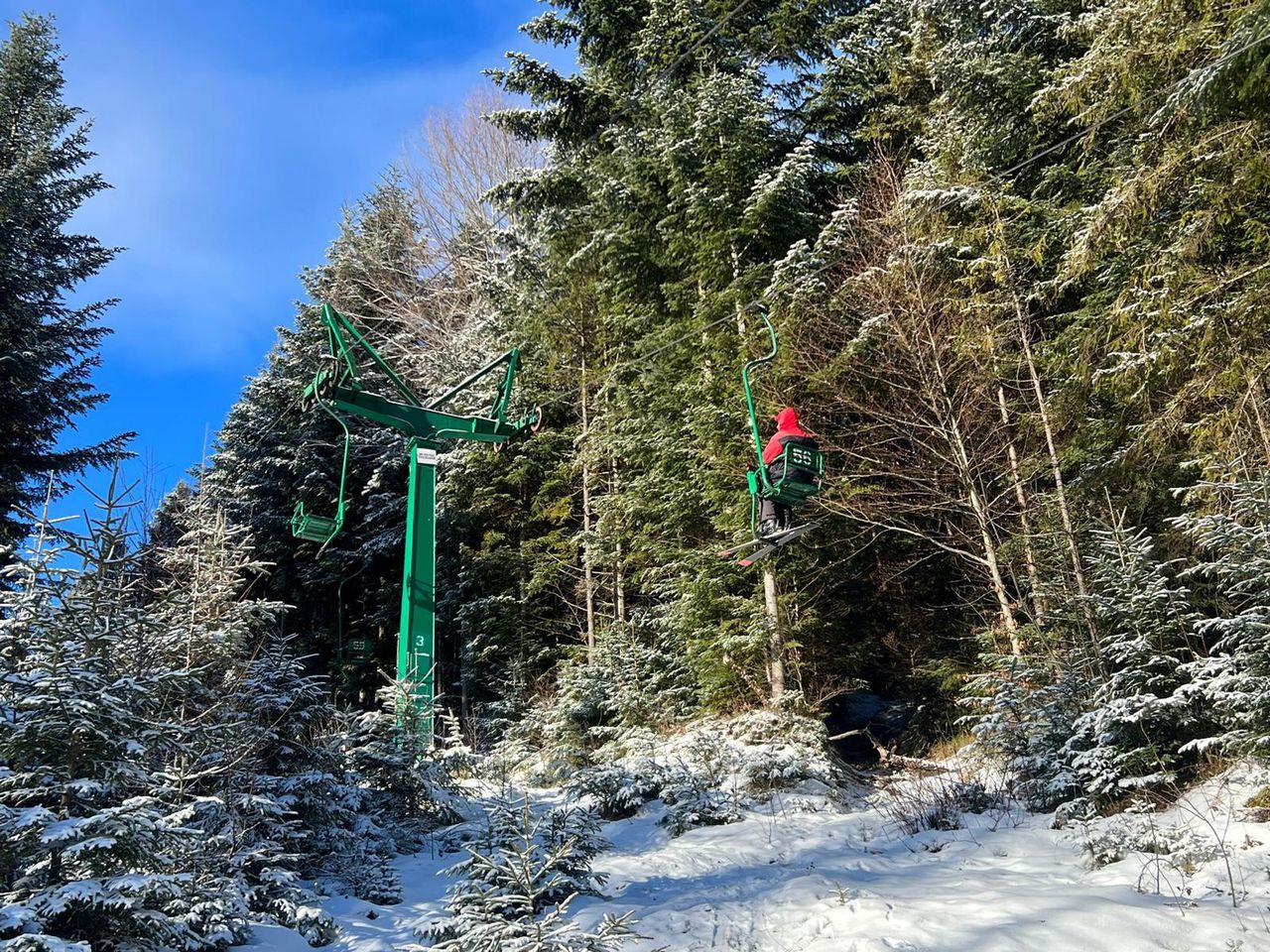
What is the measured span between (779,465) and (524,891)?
4113mm

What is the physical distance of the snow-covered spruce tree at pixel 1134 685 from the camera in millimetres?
6562

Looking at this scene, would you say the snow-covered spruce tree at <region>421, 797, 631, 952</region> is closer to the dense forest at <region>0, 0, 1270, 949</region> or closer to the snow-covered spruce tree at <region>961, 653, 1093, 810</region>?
the dense forest at <region>0, 0, 1270, 949</region>

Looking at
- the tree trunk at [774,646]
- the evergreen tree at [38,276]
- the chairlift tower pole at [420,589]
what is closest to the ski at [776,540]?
the tree trunk at [774,646]

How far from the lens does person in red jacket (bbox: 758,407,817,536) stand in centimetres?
749

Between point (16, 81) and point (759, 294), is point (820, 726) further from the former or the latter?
point (16, 81)

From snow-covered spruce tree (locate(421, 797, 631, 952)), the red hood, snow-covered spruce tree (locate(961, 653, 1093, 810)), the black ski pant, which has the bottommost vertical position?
snow-covered spruce tree (locate(421, 797, 631, 952))

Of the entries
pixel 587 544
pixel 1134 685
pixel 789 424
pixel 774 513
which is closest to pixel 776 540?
pixel 774 513

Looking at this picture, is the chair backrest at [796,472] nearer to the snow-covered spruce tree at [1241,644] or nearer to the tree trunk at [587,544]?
the snow-covered spruce tree at [1241,644]

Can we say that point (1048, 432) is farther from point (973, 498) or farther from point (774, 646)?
point (774, 646)

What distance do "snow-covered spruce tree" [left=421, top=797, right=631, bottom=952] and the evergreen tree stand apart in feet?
42.8

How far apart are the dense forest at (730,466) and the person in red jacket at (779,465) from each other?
2.89 m

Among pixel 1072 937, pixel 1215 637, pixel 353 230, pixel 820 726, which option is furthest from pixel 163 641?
pixel 353 230

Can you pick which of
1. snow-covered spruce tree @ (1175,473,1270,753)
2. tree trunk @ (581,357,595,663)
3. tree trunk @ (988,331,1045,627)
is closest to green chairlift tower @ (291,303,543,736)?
tree trunk @ (581,357,595,663)

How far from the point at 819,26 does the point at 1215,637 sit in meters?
12.7
